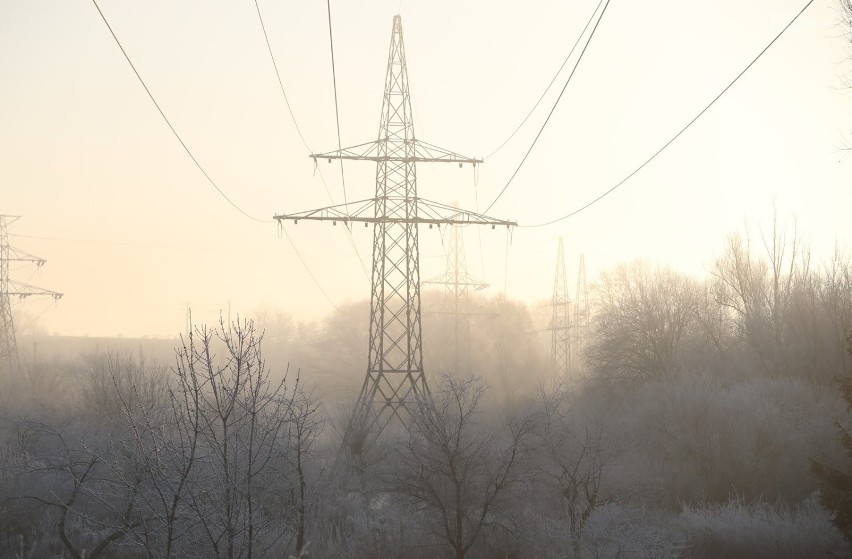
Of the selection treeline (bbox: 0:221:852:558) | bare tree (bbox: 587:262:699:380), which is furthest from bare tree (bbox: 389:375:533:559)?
bare tree (bbox: 587:262:699:380)

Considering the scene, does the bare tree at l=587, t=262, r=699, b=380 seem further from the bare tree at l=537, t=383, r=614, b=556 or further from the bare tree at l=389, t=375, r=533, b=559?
the bare tree at l=389, t=375, r=533, b=559

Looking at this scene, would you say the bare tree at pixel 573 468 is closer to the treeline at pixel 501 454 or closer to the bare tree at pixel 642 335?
the treeline at pixel 501 454

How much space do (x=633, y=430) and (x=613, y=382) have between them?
30.3 feet

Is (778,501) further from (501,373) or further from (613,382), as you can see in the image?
(501,373)

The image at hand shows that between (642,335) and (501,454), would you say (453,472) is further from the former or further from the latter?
(642,335)

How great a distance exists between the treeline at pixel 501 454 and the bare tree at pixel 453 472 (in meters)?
0.09

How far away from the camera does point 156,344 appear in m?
136

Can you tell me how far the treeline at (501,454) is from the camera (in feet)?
41.4

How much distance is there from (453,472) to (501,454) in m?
5.10

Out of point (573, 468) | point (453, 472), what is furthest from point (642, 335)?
point (453, 472)

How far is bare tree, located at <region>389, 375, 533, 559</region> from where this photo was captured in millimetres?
18656

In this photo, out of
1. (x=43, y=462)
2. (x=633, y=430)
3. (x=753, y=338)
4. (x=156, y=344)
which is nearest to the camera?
(x=43, y=462)

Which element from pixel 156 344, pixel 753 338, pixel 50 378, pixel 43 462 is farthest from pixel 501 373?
pixel 156 344

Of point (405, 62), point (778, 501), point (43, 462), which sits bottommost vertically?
point (778, 501)
